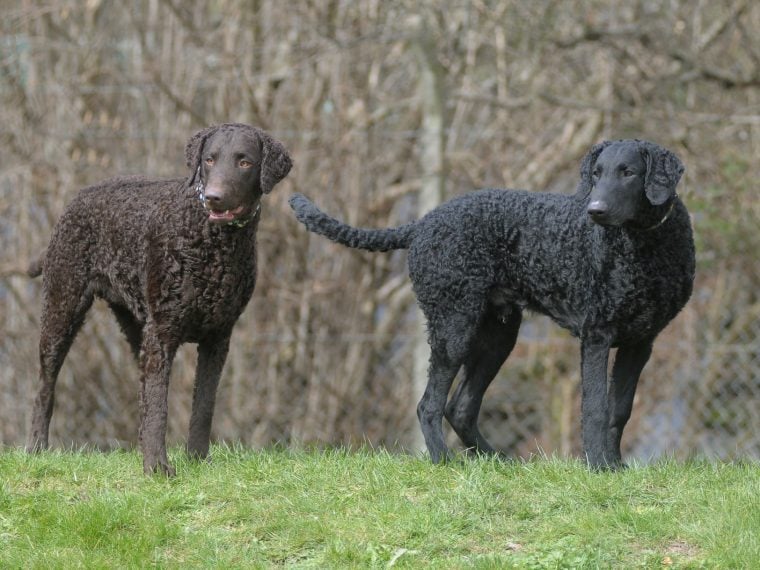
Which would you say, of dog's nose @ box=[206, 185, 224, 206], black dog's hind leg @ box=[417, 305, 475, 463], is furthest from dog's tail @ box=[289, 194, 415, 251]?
dog's nose @ box=[206, 185, 224, 206]

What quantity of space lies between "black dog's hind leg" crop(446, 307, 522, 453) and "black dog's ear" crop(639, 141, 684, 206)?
1.09 metres

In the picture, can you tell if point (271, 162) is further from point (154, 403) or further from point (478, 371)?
point (478, 371)

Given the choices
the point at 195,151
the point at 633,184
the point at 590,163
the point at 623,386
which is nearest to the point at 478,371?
the point at 623,386

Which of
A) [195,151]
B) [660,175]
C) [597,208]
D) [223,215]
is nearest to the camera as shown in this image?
[597,208]

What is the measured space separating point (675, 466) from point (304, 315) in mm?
4093

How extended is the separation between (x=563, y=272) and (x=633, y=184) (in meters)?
0.55

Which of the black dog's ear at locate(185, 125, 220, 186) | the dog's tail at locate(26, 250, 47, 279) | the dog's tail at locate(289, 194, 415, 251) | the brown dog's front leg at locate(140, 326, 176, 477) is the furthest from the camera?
the dog's tail at locate(26, 250, 47, 279)

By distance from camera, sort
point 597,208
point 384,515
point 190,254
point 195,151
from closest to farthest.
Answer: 1. point 384,515
2. point 597,208
3. point 190,254
4. point 195,151

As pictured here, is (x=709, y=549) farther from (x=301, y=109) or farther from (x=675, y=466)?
(x=301, y=109)

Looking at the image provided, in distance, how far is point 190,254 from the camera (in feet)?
16.9

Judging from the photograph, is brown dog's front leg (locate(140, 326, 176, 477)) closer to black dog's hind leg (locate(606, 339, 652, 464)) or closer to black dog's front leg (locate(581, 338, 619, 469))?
black dog's front leg (locate(581, 338, 619, 469))

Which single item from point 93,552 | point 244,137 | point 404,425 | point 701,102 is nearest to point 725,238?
point 701,102

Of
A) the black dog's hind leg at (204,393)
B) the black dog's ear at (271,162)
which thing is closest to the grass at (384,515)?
the black dog's hind leg at (204,393)

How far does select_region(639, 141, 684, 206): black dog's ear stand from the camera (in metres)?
4.79
